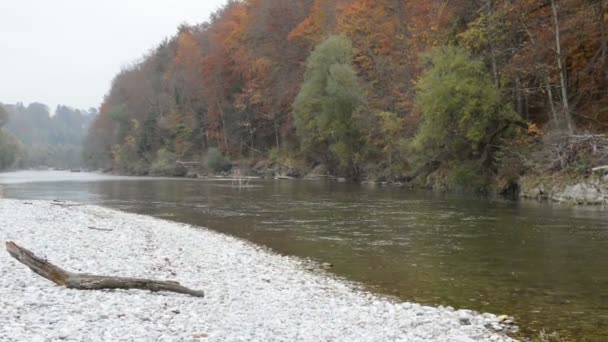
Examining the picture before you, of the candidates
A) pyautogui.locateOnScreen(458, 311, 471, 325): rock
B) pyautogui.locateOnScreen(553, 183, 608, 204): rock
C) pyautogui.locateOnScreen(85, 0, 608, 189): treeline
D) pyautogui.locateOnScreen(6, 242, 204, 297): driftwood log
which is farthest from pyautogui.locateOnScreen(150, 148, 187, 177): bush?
pyautogui.locateOnScreen(458, 311, 471, 325): rock

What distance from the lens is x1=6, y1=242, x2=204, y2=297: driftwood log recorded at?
1048cm

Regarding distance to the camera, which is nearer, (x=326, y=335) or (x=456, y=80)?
(x=326, y=335)

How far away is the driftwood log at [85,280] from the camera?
34.4 ft

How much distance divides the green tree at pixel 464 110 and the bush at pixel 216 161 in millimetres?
52410

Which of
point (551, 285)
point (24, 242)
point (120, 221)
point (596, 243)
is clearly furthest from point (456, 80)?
point (24, 242)

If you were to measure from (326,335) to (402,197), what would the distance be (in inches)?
1149

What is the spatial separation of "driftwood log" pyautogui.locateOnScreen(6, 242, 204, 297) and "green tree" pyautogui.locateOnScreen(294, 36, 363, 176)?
47860 millimetres

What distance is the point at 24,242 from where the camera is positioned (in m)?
16.2

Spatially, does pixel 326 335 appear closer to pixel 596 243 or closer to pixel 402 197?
pixel 596 243

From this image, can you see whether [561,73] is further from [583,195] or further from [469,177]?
[469,177]

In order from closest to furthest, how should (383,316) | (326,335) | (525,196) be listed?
(326,335), (383,316), (525,196)

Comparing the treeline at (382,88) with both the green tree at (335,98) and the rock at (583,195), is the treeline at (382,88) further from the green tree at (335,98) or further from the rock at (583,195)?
the rock at (583,195)

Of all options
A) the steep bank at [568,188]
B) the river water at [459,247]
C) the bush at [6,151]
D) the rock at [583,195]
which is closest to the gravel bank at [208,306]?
the river water at [459,247]

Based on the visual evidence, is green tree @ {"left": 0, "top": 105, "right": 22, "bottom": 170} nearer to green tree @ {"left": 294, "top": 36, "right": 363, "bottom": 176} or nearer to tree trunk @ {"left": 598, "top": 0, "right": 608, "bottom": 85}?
green tree @ {"left": 294, "top": 36, "right": 363, "bottom": 176}
